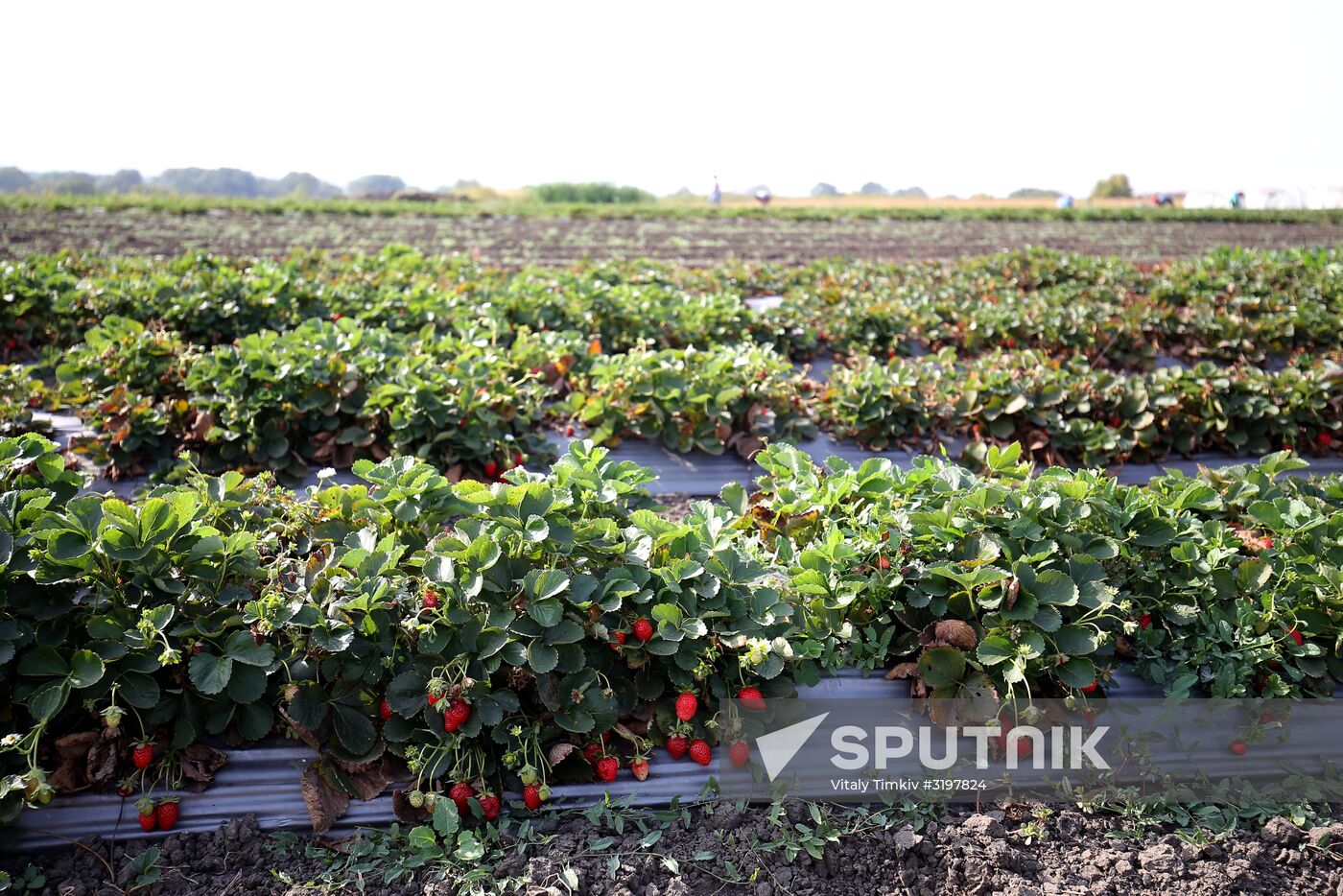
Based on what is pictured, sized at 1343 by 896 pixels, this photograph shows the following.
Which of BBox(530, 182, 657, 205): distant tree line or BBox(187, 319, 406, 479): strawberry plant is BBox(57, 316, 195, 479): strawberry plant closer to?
BBox(187, 319, 406, 479): strawberry plant

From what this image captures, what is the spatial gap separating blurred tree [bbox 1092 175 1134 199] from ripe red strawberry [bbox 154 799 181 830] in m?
58.7

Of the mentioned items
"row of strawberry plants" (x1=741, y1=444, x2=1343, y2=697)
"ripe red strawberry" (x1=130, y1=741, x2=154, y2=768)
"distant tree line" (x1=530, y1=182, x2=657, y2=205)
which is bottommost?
"ripe red strawberry" (x1=130, y1=741, x2=154, y2=768)

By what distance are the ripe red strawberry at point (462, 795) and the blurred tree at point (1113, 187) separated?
2294 inches

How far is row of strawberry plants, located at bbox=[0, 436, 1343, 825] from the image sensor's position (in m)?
2.06

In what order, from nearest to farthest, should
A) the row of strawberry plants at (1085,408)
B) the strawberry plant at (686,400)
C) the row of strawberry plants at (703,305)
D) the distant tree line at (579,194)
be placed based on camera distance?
the strawberry plant at (686,400)
the row of strawberry plants at (1085,408)
the row of strawberry plants at (703,305)
the distant tree line at (579,194)

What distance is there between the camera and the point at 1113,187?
172 feet

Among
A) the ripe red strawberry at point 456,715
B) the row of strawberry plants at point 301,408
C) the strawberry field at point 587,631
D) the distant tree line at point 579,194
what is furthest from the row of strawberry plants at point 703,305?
the distant tree line at point 579,194

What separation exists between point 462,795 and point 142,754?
0.78 meters

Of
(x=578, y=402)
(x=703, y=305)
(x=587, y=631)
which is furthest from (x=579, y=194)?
(x=587, y=631)

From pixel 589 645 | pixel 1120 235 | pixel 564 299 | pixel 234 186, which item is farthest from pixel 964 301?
pixel 234 186

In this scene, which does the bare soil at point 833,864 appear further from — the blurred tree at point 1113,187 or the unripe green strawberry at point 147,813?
the blurred tree at point 1113,187

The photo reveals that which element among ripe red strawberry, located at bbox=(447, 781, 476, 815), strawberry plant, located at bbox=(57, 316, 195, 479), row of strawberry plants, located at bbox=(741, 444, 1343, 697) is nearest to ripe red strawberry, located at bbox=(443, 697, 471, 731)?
ripe red strawberry, located at bbox=(447, 781, 476, 815)

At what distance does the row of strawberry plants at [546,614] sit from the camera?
6.75ft

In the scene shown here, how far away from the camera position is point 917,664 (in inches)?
95.1
